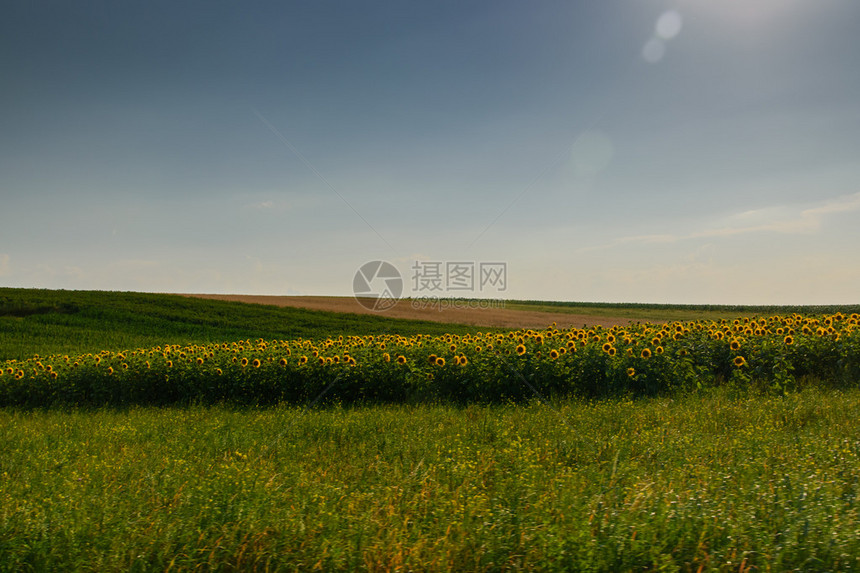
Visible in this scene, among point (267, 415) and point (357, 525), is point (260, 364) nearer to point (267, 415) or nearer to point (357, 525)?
point (267, 415)

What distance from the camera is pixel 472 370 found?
8977 millimetres

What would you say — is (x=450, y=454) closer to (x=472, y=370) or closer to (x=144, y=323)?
(x=472, y=370)

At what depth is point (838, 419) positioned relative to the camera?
19.6ft

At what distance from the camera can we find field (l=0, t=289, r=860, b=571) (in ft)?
9.19

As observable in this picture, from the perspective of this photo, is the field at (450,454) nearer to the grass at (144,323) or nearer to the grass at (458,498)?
the grass at (458,498)

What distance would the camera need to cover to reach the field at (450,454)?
2801mm

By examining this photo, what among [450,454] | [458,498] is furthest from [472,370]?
[458,498]

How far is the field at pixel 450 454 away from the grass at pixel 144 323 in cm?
1199

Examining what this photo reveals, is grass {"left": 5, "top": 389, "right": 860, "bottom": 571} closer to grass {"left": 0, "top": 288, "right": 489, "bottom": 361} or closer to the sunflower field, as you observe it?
the sunflower field

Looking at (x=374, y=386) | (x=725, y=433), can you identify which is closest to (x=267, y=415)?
(x=374, y=386)

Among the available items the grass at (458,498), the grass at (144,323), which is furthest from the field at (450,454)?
the grass at (144,323)

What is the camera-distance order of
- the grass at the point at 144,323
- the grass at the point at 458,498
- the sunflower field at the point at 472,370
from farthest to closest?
1. the grass at the point at 144,323
2. the sunflower field at the point at 472,370
3. the grass at the point at 458,498

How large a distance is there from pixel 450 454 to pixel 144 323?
28.2 metres

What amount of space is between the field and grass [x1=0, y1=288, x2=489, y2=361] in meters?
12.0
